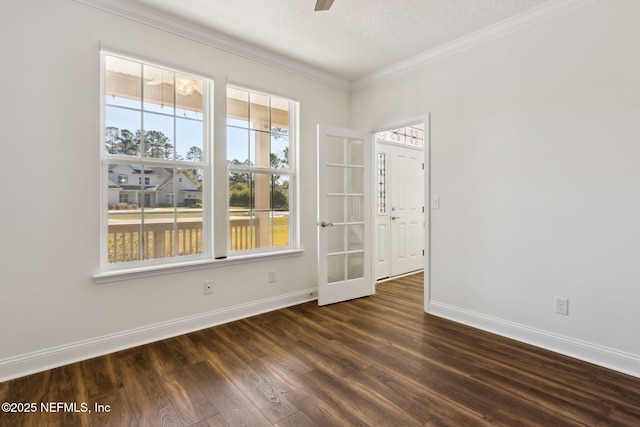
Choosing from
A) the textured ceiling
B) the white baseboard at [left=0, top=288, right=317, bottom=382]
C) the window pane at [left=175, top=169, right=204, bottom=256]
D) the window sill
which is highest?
the textured ceiling

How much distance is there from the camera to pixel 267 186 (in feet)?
11.2

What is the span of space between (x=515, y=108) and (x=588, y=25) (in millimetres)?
679

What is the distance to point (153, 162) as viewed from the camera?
2.67m

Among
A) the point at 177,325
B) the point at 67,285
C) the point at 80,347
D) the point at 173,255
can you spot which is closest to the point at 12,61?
the point at 67,285

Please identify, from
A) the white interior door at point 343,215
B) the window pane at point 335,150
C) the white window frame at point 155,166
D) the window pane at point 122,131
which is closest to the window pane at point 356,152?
the white interior door at point 343,215

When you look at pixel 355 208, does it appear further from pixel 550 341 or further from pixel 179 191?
pixel 550 341

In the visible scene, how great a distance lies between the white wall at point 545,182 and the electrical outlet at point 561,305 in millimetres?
31

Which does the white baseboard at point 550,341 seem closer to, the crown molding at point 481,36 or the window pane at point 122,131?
the crown molding at point 481,36

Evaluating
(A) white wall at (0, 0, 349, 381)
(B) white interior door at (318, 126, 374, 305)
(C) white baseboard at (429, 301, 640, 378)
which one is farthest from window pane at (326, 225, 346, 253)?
(A) white wall at (0, 0, 349, 381)

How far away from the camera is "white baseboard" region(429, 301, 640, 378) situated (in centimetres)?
211

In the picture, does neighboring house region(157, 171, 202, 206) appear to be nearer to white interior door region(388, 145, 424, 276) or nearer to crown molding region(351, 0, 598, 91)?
crown molding region(351, 0, 598, 91)

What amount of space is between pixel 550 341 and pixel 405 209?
2.78 meters

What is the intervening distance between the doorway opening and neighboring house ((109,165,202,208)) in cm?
253

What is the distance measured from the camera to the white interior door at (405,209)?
4.75 meters
